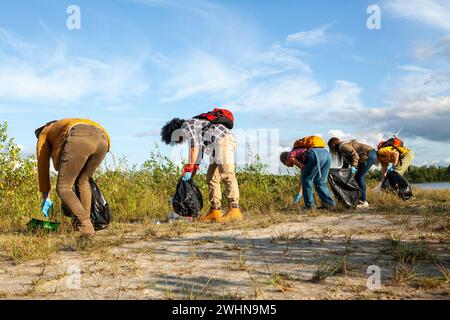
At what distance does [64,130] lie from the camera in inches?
189

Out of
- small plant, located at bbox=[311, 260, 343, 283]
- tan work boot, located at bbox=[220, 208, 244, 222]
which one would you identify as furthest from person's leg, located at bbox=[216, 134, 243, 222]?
small plant, located at bbox=[311, 260, 343, 283]

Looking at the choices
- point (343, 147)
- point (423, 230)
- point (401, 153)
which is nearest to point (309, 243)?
point (423, 230)

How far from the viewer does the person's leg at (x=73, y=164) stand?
185 inches

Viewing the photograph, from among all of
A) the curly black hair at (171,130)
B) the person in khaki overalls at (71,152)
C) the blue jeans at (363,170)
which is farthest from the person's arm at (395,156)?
the person in khaki overalls at (71,152)

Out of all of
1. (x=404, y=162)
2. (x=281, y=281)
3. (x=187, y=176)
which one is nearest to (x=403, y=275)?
(x=281, y=281)

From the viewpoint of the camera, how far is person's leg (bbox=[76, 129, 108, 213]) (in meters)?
4.98

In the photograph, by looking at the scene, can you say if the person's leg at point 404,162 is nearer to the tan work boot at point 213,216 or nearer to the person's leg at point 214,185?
the person's leg at point 214,185

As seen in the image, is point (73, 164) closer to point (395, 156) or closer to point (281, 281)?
point (281, 281)

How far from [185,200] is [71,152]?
2.08 m

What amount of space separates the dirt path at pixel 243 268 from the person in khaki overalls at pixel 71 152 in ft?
A: 2.56
